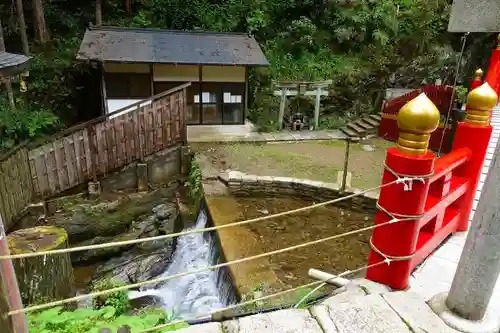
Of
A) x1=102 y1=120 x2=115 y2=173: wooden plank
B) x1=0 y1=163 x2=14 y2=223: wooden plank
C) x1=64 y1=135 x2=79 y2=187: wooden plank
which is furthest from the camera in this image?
x1=102 y1=120 x2=115 y2=173: wooden plank

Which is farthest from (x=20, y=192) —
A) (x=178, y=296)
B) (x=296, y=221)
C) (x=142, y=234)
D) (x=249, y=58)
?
(x=249, y=58)

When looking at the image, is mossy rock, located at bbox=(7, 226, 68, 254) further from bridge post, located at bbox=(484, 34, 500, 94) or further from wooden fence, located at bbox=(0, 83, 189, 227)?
bridge post, located at bbox=(484, 34, 500, 94)

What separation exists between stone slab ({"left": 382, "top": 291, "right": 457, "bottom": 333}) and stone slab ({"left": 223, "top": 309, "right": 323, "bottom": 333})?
2.03 ft

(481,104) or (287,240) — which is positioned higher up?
(481,104)

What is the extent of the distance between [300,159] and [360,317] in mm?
9849

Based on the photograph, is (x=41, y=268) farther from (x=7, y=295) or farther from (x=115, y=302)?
(x=7, y=295)

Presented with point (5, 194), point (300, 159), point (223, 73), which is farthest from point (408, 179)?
point (223, 73)

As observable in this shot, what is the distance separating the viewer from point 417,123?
8.33 feet

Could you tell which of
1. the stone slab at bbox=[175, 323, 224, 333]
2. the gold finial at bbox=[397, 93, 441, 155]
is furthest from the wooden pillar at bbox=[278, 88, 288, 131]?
the stone slab at bbox=[175, 323, 224, 333]

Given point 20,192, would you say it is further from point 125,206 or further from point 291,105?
point 291,105

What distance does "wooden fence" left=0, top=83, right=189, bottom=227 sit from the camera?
8578 millimetres

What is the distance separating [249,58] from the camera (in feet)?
46.4

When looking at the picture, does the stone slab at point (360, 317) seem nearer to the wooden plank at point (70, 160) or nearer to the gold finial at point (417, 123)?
the gold finial at point (417, 123)

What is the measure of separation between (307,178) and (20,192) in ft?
24.0
